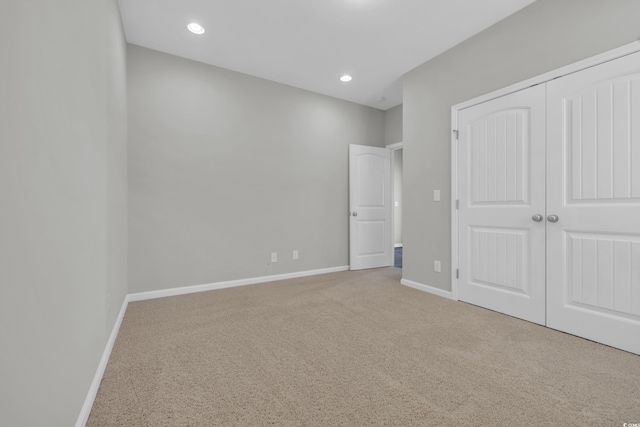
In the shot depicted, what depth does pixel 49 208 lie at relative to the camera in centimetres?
94

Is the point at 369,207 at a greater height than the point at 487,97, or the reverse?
the point at 487,97

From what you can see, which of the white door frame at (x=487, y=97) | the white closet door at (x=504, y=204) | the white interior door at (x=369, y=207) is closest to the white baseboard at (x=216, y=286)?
Answer: the white interior door at (x=369, y=207)

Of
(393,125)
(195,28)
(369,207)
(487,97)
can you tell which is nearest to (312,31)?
(195,28)

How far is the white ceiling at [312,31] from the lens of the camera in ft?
8.02

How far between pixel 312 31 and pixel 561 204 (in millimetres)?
2682

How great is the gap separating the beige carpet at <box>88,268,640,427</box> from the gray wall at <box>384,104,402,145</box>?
2.99 metres

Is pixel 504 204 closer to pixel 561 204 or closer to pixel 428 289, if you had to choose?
pixel 561 204

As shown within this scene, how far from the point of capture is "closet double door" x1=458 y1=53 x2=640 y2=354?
1910 mm

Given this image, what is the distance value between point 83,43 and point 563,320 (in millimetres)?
3512

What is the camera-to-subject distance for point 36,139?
33.9 inches

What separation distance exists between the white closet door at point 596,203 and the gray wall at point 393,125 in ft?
8.15

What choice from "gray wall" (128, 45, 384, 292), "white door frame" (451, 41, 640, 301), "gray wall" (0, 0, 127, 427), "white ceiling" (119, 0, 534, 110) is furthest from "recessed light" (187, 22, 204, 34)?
"white door frame" (451, 41, 640, 301)

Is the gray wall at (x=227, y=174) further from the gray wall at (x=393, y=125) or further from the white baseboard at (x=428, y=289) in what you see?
the white baseboard at (x=428, y=289)

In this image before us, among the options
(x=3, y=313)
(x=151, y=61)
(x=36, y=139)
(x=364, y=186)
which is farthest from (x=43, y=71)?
(x=364, y=186)
